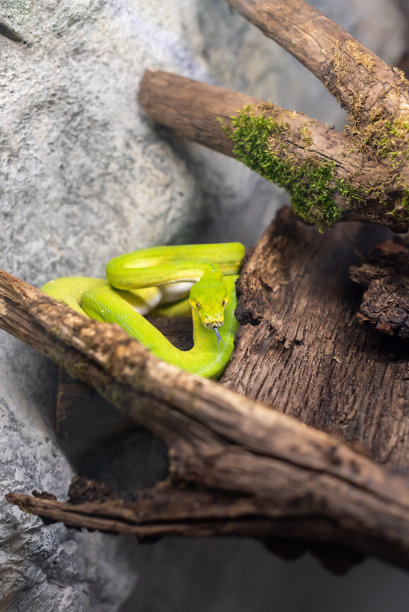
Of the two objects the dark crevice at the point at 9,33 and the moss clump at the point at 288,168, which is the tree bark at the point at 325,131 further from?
the dark crevice at the point at 9,33

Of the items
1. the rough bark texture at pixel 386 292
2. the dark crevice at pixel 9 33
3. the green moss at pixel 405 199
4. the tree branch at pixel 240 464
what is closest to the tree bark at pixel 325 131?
the green moss at pixel 405 199

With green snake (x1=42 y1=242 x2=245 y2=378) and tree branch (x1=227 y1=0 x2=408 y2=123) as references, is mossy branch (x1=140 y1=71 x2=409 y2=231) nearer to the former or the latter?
tree branch (x1=227 y1=0 x2=408 y2=123)

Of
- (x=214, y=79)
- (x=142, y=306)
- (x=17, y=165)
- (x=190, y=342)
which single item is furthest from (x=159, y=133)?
(x=190, y=342)

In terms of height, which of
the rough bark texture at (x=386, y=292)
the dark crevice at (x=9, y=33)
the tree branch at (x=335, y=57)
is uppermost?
the tree branch at (x=335, y=57)

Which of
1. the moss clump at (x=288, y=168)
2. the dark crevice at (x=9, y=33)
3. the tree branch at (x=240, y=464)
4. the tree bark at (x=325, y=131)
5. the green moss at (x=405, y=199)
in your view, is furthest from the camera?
the dark crevice at (x=9, y=33)

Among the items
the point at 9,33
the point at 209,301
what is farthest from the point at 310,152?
the point at 9,33

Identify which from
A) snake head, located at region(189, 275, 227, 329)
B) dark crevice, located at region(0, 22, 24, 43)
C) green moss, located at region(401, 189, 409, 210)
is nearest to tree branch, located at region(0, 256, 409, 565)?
snake head, located at region(189, 275, 227, 329)

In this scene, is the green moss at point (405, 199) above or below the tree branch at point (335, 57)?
below
